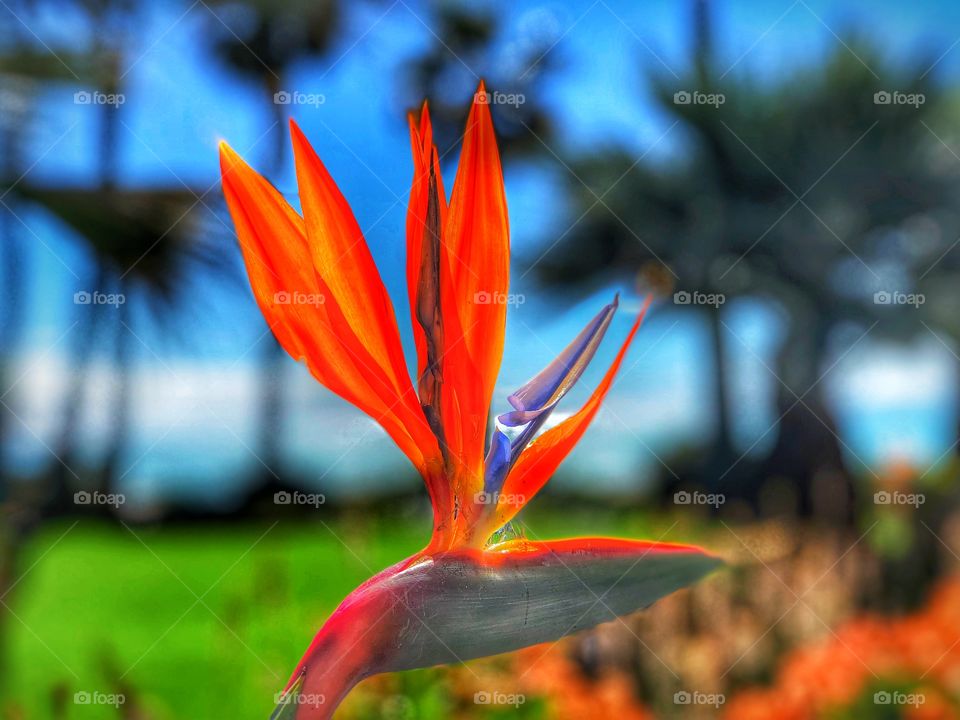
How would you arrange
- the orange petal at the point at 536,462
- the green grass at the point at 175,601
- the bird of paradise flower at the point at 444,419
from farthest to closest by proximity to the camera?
1. the green grass at the point at 175,601
2. the orange petal at the point at 536,462
3. the bird of paradise flower at the point at 444,419

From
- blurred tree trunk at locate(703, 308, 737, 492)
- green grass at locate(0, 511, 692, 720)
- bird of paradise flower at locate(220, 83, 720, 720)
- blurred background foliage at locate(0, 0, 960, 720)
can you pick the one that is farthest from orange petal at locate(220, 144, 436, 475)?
blurred tree trunk at locate(703, 308, 737, 492)

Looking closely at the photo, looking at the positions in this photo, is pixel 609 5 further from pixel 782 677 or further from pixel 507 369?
pixel 782 677

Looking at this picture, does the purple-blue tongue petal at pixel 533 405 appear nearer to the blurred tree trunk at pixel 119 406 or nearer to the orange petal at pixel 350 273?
the orange petal at pixel 350 273

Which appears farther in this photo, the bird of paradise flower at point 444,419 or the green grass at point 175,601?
the green grass at point 175,601

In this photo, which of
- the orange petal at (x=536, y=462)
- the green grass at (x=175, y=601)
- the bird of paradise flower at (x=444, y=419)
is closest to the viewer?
the bird of paradise flower at (x=444, y=419)

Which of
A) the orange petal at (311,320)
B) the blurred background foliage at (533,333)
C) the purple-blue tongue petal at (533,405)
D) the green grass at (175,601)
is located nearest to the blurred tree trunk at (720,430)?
the blurred background foliage at (533,333)

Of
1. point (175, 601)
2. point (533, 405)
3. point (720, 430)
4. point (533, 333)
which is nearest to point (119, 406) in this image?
point (175, 601)

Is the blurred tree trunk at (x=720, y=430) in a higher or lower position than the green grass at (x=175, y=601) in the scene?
higher
